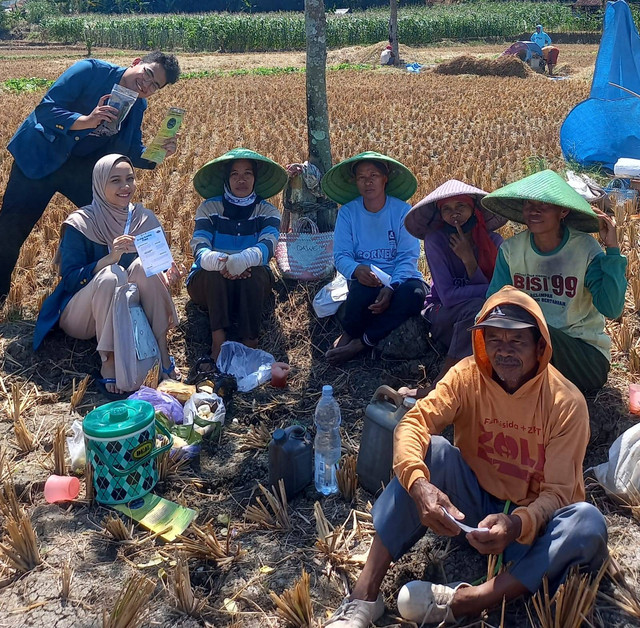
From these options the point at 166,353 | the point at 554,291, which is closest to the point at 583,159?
the point at 554,291

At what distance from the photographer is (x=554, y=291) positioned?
11.6ft

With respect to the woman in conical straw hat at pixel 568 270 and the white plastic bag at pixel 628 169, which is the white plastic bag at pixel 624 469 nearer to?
the woman in conical straw hat at pixel 568 270

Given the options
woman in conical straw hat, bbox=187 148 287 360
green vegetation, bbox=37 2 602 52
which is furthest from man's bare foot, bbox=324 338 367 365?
green vegetation, bbox=37 2 602 52

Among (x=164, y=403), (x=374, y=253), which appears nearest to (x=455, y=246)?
(x=374, y=253)

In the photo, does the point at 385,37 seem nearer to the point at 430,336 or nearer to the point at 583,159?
the point at 583,159

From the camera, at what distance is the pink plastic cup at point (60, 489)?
3158 millimetres

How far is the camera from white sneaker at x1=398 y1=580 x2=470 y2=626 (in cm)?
244

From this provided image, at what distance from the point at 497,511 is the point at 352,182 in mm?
2661

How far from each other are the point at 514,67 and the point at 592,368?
63.4 feet

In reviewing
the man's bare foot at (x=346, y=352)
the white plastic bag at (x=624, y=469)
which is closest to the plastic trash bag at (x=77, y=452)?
the man's bare foot at (x=346, y=352)

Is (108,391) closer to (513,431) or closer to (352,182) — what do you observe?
(352,182)

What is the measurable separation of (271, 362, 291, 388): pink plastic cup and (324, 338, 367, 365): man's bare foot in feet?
1.02

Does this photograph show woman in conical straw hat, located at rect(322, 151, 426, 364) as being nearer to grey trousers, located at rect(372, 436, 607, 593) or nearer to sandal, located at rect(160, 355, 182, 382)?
sandal, located at rect(160, 355, 182, 382)

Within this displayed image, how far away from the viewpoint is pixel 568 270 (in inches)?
137
